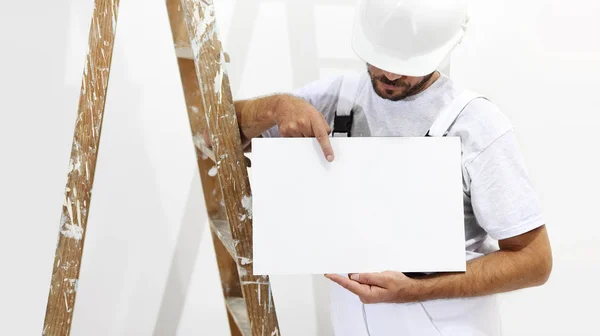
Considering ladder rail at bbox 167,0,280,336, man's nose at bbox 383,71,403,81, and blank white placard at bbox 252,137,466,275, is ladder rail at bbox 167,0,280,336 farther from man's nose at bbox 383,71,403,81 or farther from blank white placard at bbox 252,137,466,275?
man's nose at bbox 383,71,403,81

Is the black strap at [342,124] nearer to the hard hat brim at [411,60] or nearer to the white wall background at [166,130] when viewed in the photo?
the hard hat brim at [411,60]

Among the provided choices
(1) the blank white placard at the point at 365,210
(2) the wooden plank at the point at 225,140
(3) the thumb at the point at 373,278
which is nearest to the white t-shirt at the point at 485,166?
(1) the blank white placard at the point at 365,210

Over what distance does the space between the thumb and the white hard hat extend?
0.38m

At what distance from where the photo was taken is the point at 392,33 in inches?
37.1

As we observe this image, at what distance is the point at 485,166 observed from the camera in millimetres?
987

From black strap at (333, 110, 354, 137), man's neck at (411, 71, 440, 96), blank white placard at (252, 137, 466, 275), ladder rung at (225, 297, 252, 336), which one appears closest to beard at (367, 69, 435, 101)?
man's neck at (411, 71, 440, 96)

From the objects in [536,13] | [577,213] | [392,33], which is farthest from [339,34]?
[577,213]

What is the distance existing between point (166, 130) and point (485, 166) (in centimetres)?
108

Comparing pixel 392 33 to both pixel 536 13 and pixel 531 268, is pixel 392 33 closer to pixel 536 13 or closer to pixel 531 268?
pixel 531 268

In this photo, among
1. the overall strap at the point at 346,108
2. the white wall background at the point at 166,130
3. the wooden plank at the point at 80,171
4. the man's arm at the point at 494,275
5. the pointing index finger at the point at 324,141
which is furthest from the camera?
the white wall background at the point at 166,130

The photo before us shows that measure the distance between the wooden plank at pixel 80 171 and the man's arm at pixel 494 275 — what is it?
0.58 m

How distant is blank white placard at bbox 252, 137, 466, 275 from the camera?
887 mm

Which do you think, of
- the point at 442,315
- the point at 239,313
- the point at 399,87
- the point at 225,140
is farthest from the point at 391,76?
the point at 239,313

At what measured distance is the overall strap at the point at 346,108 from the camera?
46.5 inches
